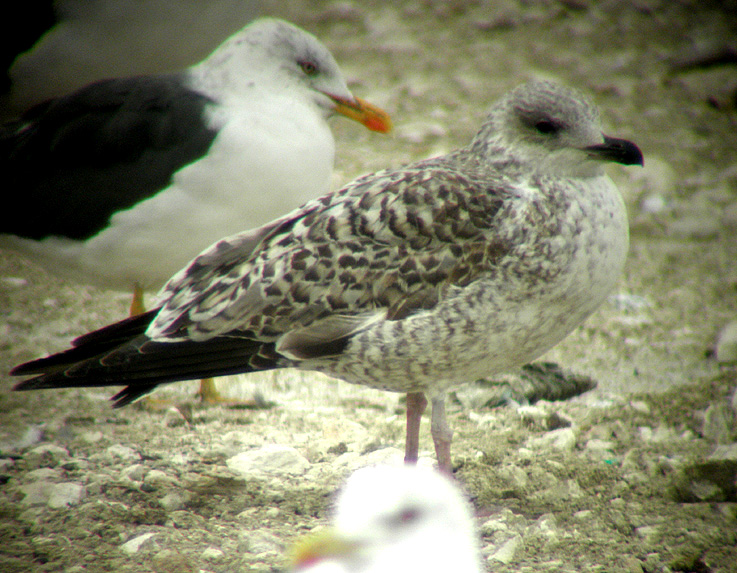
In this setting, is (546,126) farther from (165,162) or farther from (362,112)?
(165,162)

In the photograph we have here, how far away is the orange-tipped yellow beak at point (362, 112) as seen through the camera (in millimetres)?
4285

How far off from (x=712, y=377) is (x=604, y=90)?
367 centimetres

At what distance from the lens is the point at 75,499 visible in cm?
302

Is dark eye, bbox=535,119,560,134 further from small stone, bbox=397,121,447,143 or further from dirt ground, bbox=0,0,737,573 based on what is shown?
small stone, bbox=397,121,447,143

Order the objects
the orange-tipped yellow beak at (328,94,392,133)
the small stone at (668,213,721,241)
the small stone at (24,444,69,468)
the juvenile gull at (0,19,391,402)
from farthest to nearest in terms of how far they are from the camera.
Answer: the small stone at (668,213,721,241) → the orange-tipped yellow beak at (328,94,392,133) → the juvenile gull at (0,19,391,402) → the small stone at (24,444,69,468)

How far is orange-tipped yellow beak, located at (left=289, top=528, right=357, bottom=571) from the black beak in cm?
161

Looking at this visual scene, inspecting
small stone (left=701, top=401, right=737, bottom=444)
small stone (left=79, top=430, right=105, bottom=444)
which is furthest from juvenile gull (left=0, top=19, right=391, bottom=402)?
small stone (left=701, top=401, right=737, bottom=444)

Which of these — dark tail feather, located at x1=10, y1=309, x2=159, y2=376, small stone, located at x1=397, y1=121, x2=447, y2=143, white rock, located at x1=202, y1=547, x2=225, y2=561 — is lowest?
white rock, located at x1=202, y1=547, x2=225, y2=561

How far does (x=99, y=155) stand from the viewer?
3.91 m

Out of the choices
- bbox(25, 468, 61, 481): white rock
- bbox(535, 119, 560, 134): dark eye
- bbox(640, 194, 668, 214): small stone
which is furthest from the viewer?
bbox(640, 194, 668, 214): small stone

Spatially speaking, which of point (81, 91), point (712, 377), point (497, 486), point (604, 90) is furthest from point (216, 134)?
point (604, 90)

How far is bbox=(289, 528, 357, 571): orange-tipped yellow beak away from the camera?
100 inches

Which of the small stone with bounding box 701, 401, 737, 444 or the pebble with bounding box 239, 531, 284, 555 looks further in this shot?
the small stone with bounding box 701, 401, 737, 444

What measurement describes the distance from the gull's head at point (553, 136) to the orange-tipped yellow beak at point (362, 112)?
51.0 inches
